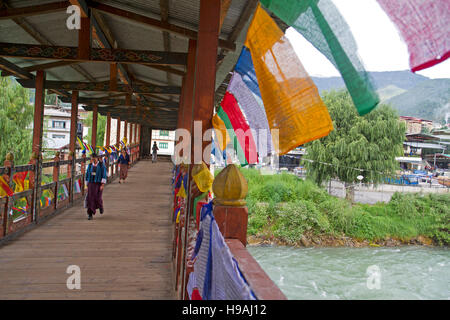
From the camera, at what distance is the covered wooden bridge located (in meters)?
2.97

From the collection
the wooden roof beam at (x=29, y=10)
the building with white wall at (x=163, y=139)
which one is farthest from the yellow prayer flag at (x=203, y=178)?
the building with white wall at (x=163, y=139)

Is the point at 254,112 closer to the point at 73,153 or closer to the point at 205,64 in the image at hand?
the point at 205,64

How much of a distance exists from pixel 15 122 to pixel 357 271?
20426mm

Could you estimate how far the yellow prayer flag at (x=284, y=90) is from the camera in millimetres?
1843

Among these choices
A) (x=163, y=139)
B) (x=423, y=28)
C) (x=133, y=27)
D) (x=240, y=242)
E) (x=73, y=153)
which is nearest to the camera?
(x=423, y=28)

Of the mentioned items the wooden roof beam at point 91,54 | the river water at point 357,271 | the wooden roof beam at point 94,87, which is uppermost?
the wooden roof beam at point 94,87

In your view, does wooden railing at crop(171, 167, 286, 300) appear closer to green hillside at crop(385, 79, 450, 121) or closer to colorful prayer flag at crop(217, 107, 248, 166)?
colorful prayer flag at crop(217, 107, 248, 166)

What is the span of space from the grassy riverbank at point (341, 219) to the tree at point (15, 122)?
13.0 metres

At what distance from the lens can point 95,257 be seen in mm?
4309

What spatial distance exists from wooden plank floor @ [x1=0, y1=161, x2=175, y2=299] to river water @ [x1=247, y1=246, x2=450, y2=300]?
14675 millimetres

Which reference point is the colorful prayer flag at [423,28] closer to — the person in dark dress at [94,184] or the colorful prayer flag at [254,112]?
the colorful prayer flag at [254,112]

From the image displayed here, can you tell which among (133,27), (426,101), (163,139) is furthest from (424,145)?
(426,101)

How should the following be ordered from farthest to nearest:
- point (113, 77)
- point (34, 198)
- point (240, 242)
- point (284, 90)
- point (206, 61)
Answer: point (113, 77)
point (34, 198)
point (206, 61)
point (284, 90)
point (240, 242)

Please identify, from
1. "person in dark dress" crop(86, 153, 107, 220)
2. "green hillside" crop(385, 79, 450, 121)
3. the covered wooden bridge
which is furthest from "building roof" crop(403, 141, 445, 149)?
"green hillside" crop(385, 79, 450, 121)
